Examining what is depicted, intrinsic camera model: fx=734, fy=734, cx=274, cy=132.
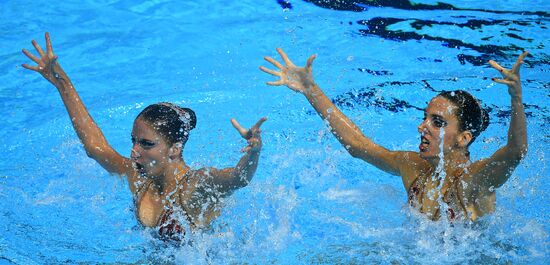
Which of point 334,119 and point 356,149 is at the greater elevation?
point 334,119

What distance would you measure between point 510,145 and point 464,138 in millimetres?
337

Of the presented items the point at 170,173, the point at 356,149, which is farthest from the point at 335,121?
the point at 170,173

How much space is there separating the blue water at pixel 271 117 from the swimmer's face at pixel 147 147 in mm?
457

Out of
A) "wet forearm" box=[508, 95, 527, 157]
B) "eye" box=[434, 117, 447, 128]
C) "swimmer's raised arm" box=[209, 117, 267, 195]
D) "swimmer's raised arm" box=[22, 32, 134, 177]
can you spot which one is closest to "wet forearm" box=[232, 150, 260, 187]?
"swimmer's raised arm" box=[209, 117, 267, 195]

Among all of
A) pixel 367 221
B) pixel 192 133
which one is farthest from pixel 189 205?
pixel 192 133

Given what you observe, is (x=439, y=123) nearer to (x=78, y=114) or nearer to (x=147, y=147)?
(x=147, y=147)

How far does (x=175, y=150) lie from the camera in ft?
12.3

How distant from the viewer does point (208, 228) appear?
12.8 feet

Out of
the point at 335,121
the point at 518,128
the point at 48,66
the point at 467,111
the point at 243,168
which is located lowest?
the point at 243,168

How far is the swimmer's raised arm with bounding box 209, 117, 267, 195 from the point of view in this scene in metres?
3.39

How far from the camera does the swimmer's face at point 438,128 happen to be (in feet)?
12.3

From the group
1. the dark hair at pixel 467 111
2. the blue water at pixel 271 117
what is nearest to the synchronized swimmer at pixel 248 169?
the dark hair at pixel 467 111

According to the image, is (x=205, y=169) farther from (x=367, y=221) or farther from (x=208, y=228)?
(x=367, y=221)

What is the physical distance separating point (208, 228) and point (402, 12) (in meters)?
4.49
